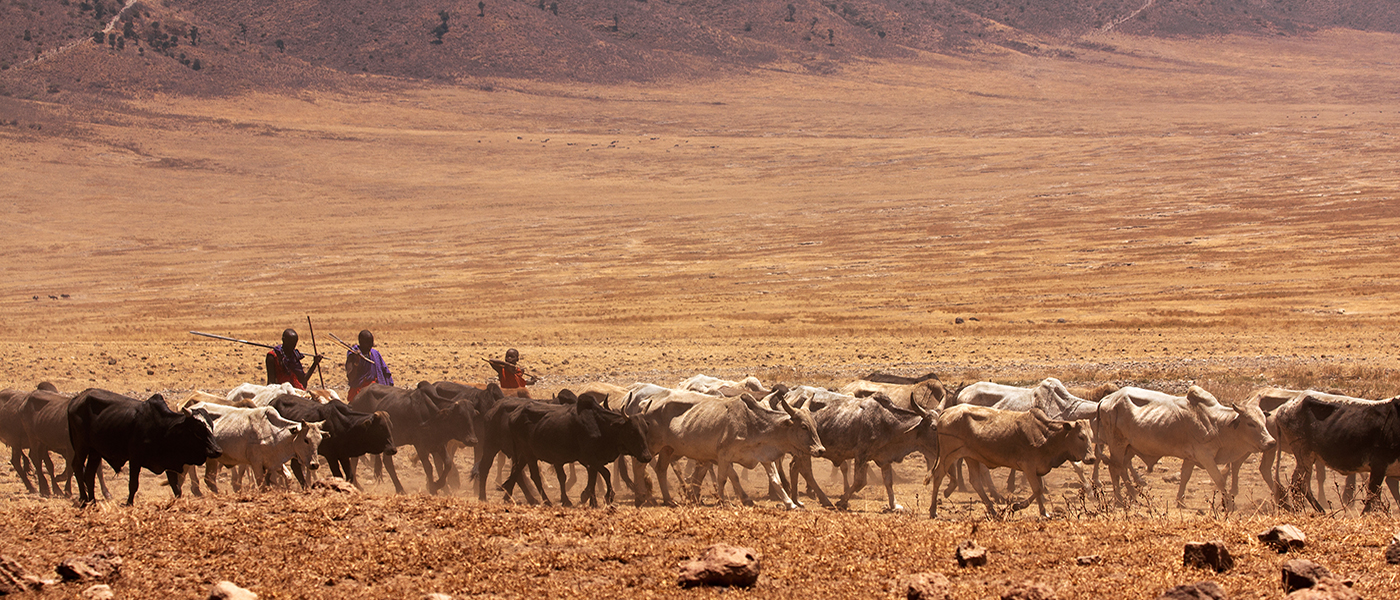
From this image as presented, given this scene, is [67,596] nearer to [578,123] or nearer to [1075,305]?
[1075,305]

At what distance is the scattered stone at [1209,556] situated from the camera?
6.82 m

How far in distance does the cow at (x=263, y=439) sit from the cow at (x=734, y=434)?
12.4 ft

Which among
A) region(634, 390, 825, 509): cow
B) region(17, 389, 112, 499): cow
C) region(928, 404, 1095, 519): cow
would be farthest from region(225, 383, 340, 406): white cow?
region(928, 404, 1095, 519): cow

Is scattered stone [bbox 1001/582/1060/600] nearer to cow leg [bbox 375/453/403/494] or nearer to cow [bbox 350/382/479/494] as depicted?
cow leg [bbox 375/453/403/494]

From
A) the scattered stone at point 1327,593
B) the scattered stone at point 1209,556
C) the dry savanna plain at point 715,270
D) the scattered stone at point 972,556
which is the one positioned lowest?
the dry savanna plain at point 715,270

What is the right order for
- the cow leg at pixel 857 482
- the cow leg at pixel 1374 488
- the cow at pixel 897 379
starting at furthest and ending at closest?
the cow at pixel 897 379 → the cow leg at pixel 857 482 → the cow leg at pixel 1374 488

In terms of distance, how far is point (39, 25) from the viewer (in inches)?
4875

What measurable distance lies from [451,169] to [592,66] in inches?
1900

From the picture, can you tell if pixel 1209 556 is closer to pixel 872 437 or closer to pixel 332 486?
pixel 872 437

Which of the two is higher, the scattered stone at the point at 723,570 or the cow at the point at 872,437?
the scattered stone at the point at 723,570

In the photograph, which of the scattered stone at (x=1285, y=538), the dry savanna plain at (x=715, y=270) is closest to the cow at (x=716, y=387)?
the dry savanna plain at (x=715, y=270)

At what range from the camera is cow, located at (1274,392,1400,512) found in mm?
10938

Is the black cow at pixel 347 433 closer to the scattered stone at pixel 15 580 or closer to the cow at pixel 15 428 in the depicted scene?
the cow at pixel 15 428

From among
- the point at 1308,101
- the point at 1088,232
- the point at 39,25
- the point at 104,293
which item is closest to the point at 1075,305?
the point at 1088,232
